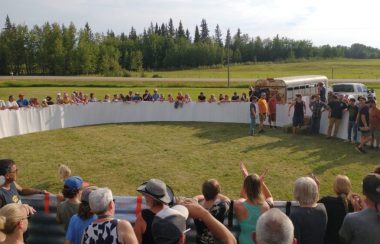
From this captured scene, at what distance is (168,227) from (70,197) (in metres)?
2.10

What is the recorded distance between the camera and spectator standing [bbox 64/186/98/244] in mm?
4445

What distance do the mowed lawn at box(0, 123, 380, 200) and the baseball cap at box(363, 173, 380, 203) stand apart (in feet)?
19.8

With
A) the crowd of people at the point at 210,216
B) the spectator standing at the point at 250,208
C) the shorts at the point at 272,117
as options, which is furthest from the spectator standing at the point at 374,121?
the spectator standing at the point at 250,208

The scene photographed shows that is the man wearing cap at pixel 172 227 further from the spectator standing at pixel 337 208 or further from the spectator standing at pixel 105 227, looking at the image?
the spectator standing at pixel 337 208

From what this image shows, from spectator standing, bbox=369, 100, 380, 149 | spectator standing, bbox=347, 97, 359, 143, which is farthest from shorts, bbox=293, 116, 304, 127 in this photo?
spectator standing, bbox=369, 100, 380, 149

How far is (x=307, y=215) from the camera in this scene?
454cm

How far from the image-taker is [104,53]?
8669cm

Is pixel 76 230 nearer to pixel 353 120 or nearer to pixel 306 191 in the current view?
pixel 306 191

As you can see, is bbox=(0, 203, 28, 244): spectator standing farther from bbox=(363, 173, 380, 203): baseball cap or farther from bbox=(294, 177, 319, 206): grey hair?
bbox=(363, 173, 380, 203): baseball cap

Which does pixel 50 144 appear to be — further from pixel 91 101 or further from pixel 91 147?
pixel 91 101

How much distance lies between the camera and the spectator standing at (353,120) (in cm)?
1605

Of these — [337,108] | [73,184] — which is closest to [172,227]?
[73,184]

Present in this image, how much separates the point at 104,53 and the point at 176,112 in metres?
66.7

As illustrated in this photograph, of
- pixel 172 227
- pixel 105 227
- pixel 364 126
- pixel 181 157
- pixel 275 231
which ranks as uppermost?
pixel 275 231
